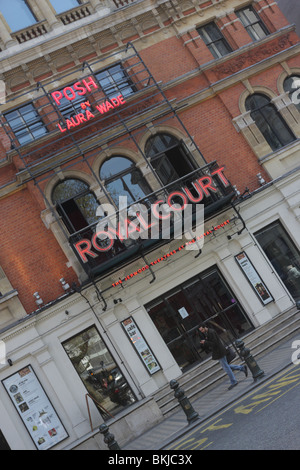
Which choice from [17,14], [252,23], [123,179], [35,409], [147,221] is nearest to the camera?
[35,409]

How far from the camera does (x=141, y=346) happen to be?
15.9 meters

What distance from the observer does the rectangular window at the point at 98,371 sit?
1570 cm

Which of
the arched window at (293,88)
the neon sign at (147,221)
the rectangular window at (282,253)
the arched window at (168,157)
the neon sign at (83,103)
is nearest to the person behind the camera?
the neon sign at (147,221)

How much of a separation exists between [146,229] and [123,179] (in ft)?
7.59

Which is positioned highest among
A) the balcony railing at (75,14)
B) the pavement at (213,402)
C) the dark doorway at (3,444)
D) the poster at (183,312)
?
the balcony railing at (75,14)

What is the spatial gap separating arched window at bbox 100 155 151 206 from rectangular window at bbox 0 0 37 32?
6000mm

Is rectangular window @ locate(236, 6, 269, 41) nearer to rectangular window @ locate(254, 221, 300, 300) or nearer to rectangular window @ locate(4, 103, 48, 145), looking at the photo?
rectangular window @ locate(254, 221, 300, 300)

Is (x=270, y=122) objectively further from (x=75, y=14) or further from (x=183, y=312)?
(x=75, y=14)

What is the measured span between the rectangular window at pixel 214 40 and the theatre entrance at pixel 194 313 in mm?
8478

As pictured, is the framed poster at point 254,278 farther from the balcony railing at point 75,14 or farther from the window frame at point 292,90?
the balcony railing at point 75,14

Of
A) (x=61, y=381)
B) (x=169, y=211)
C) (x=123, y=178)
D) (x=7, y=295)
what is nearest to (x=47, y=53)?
(x=123, y=178)

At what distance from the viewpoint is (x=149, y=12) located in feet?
61.2

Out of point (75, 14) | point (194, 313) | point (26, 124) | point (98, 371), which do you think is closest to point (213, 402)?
point (194, 313)

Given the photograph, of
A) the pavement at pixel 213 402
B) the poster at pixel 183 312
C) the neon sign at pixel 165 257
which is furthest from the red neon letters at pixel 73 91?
the pavement at pixel 213 402
